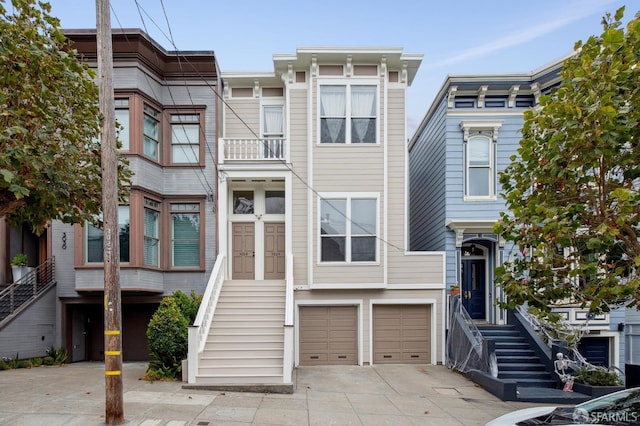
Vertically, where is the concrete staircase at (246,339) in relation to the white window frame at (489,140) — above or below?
below

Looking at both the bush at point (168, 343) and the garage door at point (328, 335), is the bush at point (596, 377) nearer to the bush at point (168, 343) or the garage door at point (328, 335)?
the garage door at point (328, 335)

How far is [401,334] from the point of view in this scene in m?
12.7

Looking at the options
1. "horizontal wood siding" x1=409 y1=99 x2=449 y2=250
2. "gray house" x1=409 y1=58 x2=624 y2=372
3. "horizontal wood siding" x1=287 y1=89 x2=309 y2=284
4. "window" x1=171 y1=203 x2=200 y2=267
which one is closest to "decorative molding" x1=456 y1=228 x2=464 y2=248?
"gray house" x1=409 y1=58 x2=624 y2=372

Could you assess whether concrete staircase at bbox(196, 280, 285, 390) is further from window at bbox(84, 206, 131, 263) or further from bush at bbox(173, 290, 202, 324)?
window at bbox(84, 206, 131, 263)

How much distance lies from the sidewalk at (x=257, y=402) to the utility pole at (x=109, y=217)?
0.92 metres

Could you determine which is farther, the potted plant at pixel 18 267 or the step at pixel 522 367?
the potted plant at pixel 18 267

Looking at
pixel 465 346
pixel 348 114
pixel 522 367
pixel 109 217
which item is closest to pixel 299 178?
pixel 348 114

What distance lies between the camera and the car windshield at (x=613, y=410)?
14.7 feet

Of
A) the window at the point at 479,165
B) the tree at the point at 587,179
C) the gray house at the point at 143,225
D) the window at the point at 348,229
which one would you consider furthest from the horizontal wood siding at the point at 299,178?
the tree at the point at 587,179

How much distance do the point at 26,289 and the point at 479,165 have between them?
45.0 ft

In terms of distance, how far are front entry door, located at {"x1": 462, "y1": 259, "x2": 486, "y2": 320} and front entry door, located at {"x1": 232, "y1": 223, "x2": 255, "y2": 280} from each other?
674cm

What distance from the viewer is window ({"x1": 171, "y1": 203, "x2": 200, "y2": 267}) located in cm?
1305

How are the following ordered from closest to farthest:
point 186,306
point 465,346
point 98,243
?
1. point 186,306
2. point 465,346
3. point 98,243

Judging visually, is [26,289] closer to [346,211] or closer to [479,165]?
[346,211]
